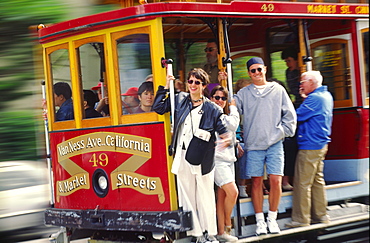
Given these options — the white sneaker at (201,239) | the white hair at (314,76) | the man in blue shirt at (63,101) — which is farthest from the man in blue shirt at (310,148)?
the man in blue shirt at (63,101)

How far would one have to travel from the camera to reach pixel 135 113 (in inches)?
227

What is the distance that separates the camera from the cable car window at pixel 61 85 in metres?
6.40

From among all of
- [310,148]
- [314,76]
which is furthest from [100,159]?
[314,76]

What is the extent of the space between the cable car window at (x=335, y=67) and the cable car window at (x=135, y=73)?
2.84 meters

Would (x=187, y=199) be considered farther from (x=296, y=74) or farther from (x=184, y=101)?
(x=296, y=74)

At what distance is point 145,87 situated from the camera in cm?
569

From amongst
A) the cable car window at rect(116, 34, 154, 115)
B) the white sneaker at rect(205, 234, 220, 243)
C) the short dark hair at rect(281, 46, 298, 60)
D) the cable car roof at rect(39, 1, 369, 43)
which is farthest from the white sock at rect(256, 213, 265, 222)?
the short dark hair at rect(281, 46, 298, 60)

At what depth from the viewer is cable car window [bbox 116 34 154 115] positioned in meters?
5.66

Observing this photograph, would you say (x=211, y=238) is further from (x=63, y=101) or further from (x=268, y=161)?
(x=63, y=101)

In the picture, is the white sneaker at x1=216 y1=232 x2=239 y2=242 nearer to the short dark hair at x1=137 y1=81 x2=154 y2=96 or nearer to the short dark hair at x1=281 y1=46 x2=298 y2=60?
the short dark hair at x1=137 y1=81 x2=154 y2=96

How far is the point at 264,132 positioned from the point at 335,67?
2.04 m

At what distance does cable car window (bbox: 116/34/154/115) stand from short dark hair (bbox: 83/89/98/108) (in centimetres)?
47

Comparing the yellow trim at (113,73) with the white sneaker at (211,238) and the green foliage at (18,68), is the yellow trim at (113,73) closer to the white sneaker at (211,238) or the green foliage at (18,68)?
the white sneaker at (211,238)

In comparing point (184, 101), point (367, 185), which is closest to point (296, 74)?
point (367, 185)
